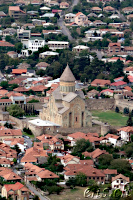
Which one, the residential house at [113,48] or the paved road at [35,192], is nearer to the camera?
the paved road at [35,192]

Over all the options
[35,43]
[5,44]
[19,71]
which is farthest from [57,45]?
[19,71]

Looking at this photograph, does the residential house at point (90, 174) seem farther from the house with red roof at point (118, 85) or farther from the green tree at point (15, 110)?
the house with red roof at point (118, 85)

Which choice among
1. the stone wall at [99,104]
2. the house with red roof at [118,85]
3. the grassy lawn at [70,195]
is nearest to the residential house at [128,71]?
the house with red roof at [118,85]

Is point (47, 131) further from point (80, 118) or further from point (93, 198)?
point (93, 198)

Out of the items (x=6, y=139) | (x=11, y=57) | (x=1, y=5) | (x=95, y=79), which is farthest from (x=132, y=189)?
(x=1, y=5)

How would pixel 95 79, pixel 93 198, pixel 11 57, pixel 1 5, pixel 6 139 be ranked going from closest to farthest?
pixel 93 198
pixel 6 139
pixel 95 79
pixel 11 57
pixel 1 5

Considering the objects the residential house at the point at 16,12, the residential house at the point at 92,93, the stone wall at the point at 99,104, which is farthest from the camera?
the residential house at the point at 16,12
